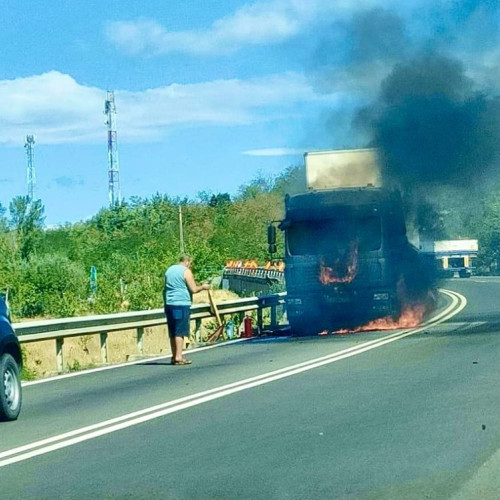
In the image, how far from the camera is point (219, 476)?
8.23 meters

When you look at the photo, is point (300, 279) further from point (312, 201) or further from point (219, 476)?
point (219, 476)

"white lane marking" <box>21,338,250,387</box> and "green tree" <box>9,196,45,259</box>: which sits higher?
"green tree" <box>9,196,45,259</box>

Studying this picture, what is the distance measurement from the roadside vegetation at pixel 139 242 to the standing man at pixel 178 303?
297 inches

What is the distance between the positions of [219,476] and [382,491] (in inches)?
50.3

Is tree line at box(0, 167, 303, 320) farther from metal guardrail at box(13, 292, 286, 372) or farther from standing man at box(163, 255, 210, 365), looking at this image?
standing man at box(163, 255, 210, 365)

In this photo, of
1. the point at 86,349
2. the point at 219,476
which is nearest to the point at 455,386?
the point at 219,476

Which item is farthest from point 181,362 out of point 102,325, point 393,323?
point 393,323

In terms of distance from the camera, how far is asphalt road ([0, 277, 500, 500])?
7914 millimetres

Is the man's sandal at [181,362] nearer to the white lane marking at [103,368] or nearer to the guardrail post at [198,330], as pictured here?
the white lane marking at [103,368]

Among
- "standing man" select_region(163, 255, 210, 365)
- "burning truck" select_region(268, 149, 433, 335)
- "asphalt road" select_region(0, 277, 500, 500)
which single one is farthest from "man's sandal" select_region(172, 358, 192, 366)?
"burning truck" select_region(268, 149, 433, 335)

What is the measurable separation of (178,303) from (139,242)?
207ft

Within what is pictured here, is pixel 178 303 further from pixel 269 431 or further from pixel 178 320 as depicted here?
pixel 269 431

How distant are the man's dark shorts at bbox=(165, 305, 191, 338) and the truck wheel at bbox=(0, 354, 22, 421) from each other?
5505mm

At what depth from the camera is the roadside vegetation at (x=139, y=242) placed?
4184 cm
